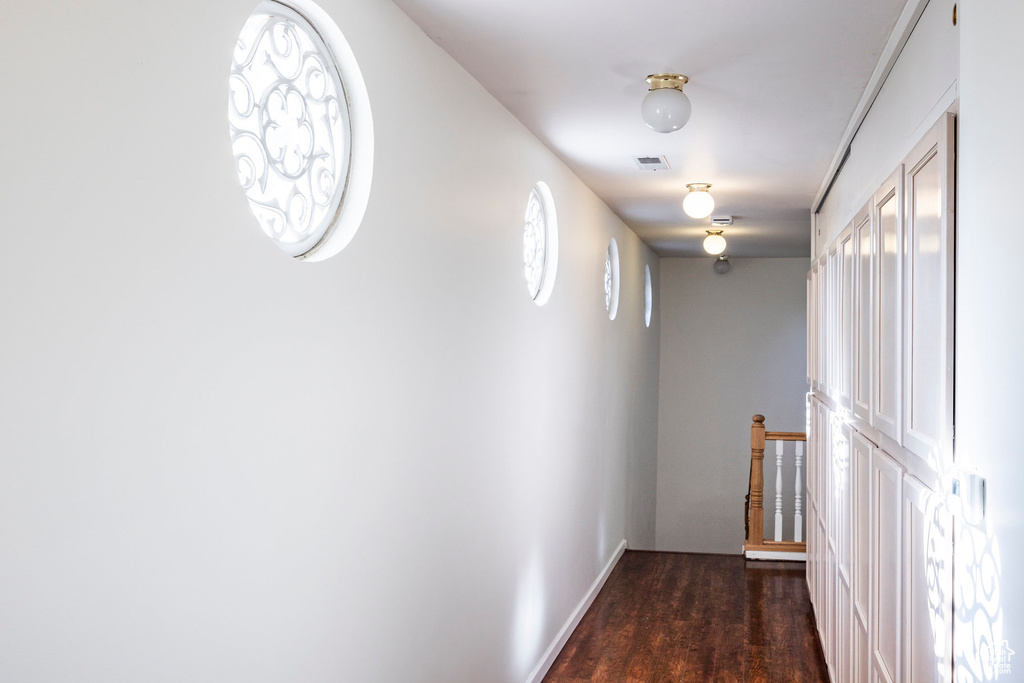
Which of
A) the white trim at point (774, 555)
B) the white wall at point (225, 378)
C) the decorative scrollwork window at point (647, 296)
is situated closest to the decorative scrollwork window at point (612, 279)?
the decorative scrollwork window at point (647, 296)

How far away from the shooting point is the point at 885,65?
2.55 metres

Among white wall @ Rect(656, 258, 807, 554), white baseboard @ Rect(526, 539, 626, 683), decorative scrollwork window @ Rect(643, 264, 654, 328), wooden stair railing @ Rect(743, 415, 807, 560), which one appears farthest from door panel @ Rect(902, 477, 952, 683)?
white wall @ Rect(656, 258, 807, 554)

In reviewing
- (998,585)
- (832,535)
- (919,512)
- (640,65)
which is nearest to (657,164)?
(640,65)

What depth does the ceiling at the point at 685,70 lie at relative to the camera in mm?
2279

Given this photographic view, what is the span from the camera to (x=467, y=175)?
9.49 ft

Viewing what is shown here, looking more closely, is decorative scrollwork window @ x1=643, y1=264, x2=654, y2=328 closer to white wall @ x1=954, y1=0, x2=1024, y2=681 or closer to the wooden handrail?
the wooden handrail

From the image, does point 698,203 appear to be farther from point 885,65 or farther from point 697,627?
point 697,627

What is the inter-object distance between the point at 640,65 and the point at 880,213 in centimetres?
90

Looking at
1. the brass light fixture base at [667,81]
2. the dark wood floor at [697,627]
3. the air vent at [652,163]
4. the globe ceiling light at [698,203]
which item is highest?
the air vent at [652,163]

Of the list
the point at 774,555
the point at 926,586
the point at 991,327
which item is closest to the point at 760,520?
the point at 774,555

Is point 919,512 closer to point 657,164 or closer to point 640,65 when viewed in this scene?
point 640,65

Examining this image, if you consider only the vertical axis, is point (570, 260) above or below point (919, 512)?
above

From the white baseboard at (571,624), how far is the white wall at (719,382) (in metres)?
2.63

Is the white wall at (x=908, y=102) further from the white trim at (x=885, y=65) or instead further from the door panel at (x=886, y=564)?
the door panel at (x=886, y=564)
